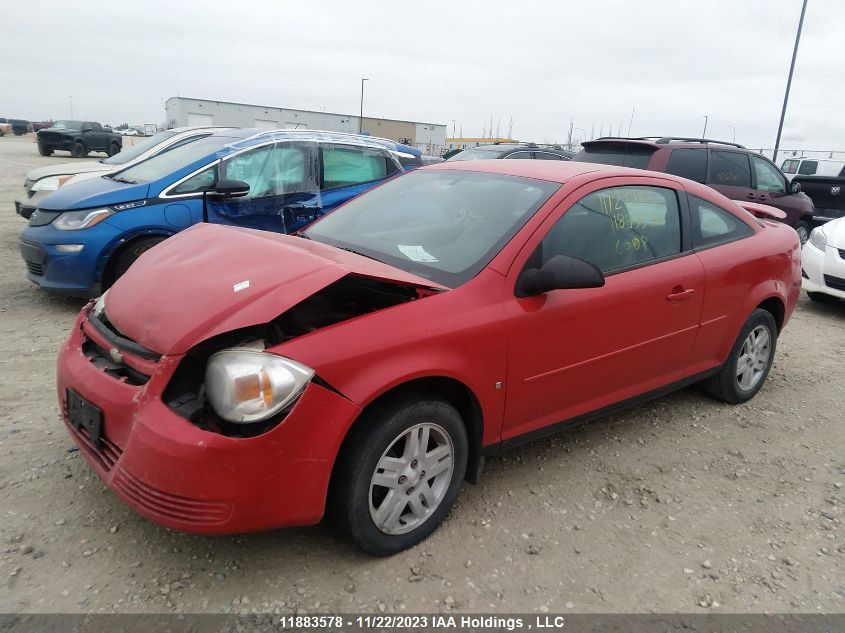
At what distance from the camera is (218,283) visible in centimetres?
241

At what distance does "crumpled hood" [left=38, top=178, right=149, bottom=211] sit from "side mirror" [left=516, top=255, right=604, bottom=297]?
4.15 metres

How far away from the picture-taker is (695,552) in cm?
267

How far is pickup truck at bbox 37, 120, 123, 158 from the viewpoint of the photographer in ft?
91.4

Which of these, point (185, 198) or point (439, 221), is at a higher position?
point (439, 221)

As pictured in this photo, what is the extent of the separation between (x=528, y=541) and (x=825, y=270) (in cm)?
589

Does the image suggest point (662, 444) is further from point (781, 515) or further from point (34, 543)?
point (34, 543)

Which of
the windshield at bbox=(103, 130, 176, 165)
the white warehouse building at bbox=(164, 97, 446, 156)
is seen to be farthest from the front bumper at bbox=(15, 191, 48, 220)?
the white warehouse building at bbox=(164, 97, 446, 156)

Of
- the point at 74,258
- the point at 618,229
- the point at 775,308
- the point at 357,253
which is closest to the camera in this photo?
the point at 357,253

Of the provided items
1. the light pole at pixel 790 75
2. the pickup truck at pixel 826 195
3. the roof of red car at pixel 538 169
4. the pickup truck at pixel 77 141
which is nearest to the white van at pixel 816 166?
the light pole at pixel 790 75

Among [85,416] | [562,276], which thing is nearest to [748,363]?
[562,276]

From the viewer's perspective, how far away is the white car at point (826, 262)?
6.64m

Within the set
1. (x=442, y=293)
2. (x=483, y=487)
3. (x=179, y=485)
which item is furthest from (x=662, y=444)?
(x=179, y=485)

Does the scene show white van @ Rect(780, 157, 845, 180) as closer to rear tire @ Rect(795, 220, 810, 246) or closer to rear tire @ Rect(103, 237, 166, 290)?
rear tire @ Rect(795, 220, 810, 246)

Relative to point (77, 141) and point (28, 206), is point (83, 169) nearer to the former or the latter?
point (28, 206)
